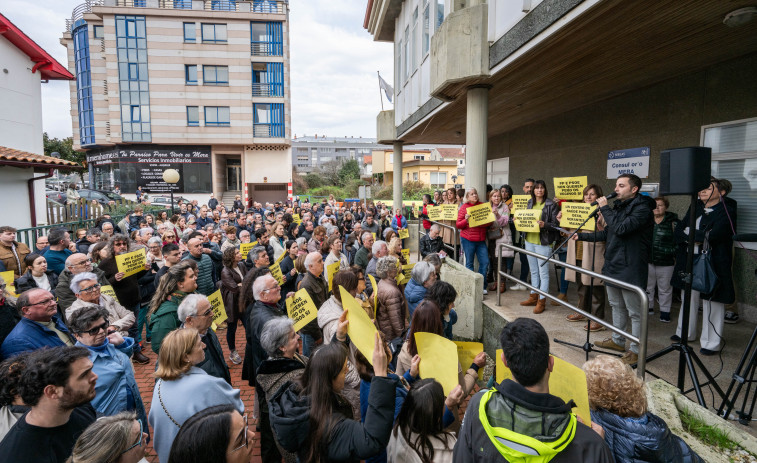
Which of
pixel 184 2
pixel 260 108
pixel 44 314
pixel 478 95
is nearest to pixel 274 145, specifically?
pixel 260 108

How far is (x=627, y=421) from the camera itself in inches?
77.2

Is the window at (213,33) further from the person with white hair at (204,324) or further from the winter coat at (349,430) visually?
the winter coat at (349,430)

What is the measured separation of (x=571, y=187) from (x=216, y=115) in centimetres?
3277

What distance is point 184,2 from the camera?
1278 inches

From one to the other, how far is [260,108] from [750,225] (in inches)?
1311

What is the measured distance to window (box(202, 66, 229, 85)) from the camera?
32.5m

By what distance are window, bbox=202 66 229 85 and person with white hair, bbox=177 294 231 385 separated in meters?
33.8

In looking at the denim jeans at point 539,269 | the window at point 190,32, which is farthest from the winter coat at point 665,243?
the window at point 190,32

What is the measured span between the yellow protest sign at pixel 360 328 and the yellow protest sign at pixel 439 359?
0.35 metres

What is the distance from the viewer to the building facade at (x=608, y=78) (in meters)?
4.74

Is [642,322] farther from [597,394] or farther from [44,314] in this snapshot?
[44,314]

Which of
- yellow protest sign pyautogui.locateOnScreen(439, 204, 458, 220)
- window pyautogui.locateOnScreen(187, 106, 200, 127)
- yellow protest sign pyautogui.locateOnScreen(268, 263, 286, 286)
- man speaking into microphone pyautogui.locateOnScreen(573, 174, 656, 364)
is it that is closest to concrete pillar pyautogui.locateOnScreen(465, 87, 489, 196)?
yellow protest sign pyautogui.locateOnScreen(439, 204, 458, 220)

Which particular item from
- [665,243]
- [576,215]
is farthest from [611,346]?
[665,243]

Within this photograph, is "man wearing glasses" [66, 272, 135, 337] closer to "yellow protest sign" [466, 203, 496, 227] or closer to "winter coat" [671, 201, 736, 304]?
"yellow protest sign" [466, 203, 496, 227]
